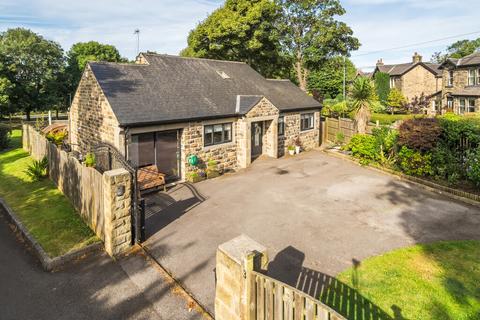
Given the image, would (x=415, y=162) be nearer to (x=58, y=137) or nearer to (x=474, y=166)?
(x=474, y=166)

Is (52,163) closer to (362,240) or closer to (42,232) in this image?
(42,232)

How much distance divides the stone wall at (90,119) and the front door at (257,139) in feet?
30.9

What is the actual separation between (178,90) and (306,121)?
11.0m

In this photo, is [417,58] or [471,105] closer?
[471,105]

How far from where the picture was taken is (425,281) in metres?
7.40

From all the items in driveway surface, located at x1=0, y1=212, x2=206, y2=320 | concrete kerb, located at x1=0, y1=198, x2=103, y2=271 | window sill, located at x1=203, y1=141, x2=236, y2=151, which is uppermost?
window sill, located at x1=203, y1=141, x2=236, y2=151

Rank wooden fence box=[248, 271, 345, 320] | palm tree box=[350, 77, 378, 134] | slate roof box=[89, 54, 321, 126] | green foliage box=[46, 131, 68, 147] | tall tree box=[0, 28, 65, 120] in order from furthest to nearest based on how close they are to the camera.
A: tall tree box=[0, 28, 65, 120] < palm tree box=[350, 77, 378, 134] < green foliage box=[46, 131, 68, 147] < slate roof box=[89, 54, 321, 126] < wooden fence box=[248, 271, 345, 320]

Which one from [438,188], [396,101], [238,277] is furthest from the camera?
[396,101]

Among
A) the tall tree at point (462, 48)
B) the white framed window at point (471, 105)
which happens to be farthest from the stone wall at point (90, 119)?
the tall tree at point (462, 48)

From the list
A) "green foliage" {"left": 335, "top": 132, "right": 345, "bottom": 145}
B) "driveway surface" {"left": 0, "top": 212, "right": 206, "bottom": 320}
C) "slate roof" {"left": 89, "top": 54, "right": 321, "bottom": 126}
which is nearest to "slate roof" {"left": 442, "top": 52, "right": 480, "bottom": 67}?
"green foliage" {"left": 335, "top": 132, "right": 345, "bottom": 145}

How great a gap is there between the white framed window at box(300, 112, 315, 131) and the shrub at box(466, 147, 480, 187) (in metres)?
11.7

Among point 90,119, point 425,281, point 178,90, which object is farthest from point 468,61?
point 90,119

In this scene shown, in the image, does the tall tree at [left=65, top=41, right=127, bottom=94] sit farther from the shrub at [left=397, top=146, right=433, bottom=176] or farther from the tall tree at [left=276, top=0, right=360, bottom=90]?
the shrub at [left=397, top=146, right=433, bottom=176]

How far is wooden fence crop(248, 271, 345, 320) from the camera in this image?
4.14 m
